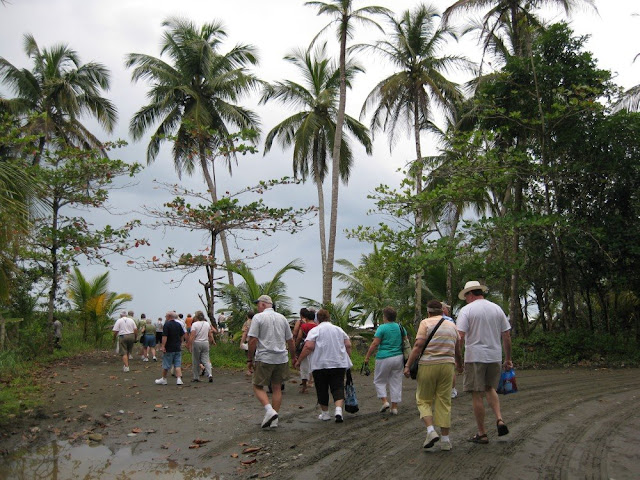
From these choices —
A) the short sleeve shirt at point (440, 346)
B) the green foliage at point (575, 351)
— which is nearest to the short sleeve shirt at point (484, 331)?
the short sleeve shirt at point (440, 346)

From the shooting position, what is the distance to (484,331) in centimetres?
721

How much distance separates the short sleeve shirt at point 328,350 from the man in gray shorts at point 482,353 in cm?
245

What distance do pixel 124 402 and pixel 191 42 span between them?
1866 cm

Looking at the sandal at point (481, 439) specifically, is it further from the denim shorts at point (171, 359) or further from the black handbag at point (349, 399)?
the denim shorts at point (171, 359)

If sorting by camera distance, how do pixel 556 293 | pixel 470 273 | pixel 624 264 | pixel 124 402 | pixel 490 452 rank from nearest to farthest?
pixel 490 452 < pixel 124 402 < pixel 624 264 < pixel 470 273 < pixel 556 293

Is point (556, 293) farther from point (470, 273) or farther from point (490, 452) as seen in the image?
point (490, 452)

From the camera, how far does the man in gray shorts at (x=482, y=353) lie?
7.18 metres

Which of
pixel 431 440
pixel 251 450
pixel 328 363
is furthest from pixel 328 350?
pixel 431 440

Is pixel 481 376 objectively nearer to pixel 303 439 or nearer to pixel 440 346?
pixel 440 346

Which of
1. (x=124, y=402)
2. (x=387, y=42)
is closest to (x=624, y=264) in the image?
(x=387, y=42)

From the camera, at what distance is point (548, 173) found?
19.1 metres

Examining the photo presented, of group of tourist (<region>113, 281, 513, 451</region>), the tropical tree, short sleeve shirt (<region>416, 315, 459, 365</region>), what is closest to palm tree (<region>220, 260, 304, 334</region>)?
the tropical tree

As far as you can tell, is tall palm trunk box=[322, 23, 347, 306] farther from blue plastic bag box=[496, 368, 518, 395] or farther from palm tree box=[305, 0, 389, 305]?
blue plastic bag box=[496, 368, 518, 395]

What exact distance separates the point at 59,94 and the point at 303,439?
863 inches
